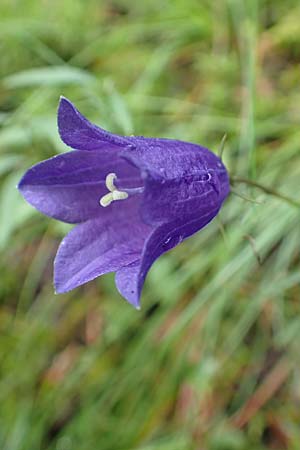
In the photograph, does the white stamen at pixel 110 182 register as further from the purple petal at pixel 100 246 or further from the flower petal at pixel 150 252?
the flower petal at pixel 150 252

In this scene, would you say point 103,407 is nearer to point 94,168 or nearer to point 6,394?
point 6,394

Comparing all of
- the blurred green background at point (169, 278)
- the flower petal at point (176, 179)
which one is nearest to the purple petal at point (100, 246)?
the flower petal at point (176, 179)

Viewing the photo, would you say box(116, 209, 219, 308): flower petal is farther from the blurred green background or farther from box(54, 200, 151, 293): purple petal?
the blurred green background

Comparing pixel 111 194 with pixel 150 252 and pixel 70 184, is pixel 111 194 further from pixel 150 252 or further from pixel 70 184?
pixel 150 252

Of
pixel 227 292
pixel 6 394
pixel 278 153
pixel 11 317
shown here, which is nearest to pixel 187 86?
pixel 278 153

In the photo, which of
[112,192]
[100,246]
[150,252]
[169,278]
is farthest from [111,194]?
[169,278]
